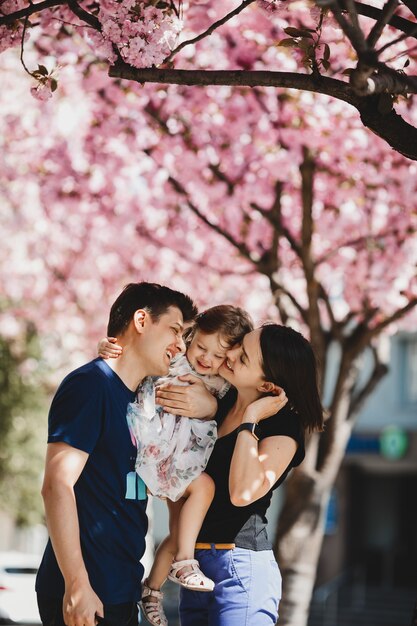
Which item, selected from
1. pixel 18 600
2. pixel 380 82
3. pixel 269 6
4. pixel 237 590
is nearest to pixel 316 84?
pixel 380 82

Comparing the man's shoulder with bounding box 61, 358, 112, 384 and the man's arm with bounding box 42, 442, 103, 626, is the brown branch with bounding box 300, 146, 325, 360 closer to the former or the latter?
the man's shoulder with bounding box 61, 358, 112, 384

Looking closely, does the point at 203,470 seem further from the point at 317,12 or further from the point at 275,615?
the point at 317,12

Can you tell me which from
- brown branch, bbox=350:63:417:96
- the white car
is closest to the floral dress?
brown branch, bbox=350:63:417:96

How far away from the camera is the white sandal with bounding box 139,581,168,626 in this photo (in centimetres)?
346

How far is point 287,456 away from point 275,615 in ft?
1.77

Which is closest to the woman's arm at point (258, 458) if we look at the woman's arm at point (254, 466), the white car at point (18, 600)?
the woman's arm at point (254, 466)

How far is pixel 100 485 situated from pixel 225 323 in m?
0.85

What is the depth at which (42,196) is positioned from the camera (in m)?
9.73

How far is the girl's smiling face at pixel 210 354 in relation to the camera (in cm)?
366

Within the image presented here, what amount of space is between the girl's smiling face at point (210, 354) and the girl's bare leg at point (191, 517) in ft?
1.52

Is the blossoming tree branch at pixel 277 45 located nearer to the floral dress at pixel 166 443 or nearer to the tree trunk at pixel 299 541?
the floral dress at pixel 166 443

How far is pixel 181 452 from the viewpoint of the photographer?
3387mm

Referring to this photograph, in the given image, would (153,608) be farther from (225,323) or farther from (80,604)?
(225,323)

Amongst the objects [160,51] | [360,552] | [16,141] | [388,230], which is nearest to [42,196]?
[16,141]
